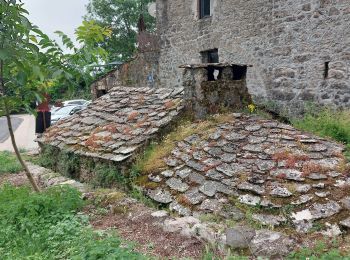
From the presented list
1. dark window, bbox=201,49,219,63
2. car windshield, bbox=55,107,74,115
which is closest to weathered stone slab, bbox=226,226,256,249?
dark window, bbox=201,49,219,63

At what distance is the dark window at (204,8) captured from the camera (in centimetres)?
1301

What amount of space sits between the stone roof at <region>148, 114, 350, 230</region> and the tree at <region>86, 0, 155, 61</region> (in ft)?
93.0

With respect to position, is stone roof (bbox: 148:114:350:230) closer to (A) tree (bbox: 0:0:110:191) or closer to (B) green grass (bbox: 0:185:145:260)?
(B) green grass (bbox: 0:185:145:260)

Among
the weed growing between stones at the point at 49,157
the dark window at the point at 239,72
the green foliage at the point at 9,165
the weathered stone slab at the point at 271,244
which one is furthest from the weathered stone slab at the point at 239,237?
the green foliage at the point at 9,165

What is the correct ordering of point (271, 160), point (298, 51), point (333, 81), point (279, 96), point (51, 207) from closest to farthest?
point (51, 207)
point (271, 160)
point (333, 81)
point (298, 51)
point (279, 96)

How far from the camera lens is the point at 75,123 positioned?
8.33 metres

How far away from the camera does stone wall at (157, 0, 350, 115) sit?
8750 mm

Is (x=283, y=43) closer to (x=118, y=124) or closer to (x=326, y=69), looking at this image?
(x=326, y=69)

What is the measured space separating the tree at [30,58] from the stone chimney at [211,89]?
6.17ft

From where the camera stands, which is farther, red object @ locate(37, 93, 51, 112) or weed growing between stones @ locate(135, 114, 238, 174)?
weed growing between stones @ locate(135, 114, 238, 174)

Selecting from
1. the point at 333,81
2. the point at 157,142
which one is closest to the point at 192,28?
the point at 333,81

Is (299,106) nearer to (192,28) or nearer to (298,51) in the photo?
(298,51)

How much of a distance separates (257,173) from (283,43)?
6.11 meters

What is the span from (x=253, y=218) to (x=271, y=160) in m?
1.10
